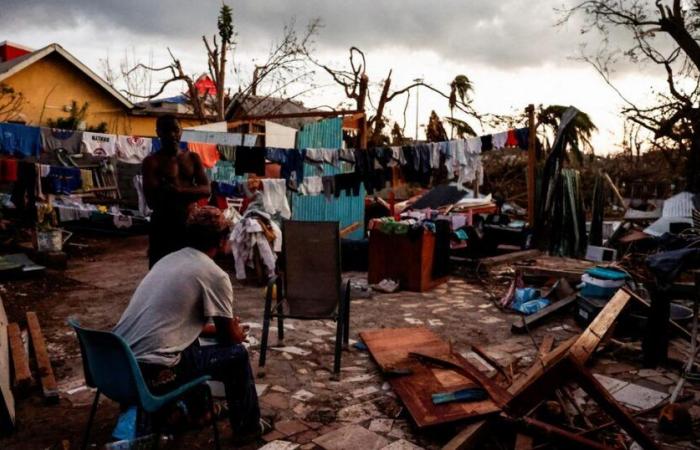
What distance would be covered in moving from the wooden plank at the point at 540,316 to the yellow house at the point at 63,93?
1337cm

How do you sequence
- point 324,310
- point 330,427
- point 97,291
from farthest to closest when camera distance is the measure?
point 97,291 < point 324,310 < point 330,427

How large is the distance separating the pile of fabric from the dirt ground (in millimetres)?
440

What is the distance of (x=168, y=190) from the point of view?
4.64 m

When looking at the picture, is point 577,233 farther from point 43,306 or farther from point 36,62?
point 36,62

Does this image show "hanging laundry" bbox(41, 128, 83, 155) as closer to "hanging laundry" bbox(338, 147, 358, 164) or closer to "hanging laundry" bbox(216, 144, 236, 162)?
Result: "hanging laundry" bbox(216, 144, 236, 162)

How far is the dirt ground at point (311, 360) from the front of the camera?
11.9 feet

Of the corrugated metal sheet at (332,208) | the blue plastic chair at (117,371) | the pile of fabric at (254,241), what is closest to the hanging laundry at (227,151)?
the pile of fabric at (254,241)

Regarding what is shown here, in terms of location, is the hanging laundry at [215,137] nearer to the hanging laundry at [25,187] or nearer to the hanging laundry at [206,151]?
the hanging laundry at [206,151]

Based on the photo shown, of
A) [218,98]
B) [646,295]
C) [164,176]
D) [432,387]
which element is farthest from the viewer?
[218,98]

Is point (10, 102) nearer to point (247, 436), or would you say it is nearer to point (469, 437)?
point (247, 436)

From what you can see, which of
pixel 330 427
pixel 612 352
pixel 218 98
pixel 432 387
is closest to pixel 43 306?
pixel 330 427

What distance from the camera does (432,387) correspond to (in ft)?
13.6

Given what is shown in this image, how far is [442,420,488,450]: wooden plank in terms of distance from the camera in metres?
3.21

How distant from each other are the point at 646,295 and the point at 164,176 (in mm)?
6089
